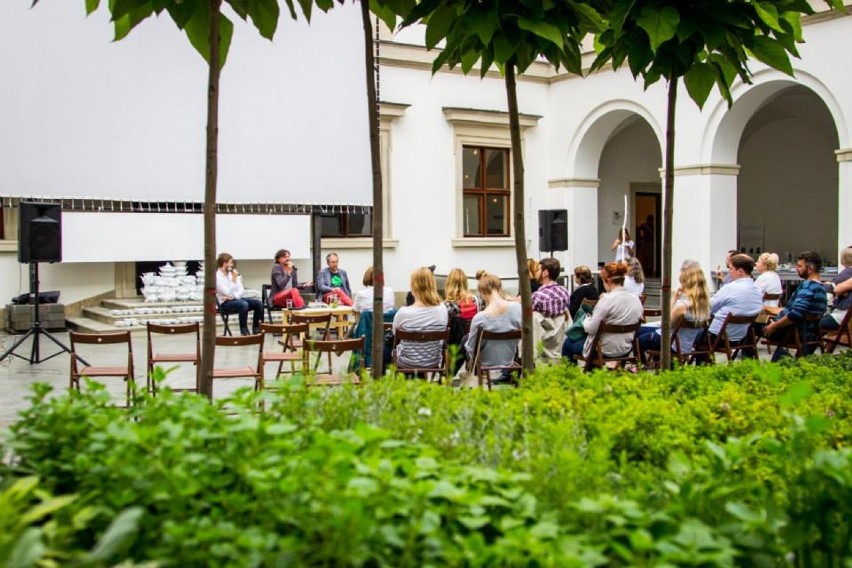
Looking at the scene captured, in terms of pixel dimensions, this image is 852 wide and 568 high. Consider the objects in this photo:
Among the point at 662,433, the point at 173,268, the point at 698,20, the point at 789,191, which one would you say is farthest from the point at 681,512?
the point at 789,191

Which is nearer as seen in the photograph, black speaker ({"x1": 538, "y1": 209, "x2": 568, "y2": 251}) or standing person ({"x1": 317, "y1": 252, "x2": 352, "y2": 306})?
standing person ({"x1": 317, "y1": 252, "x2": 352, "y2": 306})

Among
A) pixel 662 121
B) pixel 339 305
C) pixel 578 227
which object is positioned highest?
pixel 662 121

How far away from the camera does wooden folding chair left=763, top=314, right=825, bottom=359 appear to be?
884 centimetres

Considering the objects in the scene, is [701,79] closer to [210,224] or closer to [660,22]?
[660,22]

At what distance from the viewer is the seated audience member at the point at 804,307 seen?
8.80 meters

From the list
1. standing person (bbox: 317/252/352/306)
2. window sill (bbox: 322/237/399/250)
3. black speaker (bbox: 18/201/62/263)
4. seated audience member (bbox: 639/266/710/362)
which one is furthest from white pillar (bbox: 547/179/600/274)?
black speaker (bbox: 18/201/62/263)

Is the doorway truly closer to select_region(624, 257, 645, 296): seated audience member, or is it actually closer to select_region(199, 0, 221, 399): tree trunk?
select_region(624, 257, 645, 296): seated audience member

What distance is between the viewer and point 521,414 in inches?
128

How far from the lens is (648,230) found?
76.0ft

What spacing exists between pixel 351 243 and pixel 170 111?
4.42 meters

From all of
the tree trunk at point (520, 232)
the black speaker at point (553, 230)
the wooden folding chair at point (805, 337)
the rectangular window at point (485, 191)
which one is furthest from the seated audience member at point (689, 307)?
the rectangular window at point (485, 191)

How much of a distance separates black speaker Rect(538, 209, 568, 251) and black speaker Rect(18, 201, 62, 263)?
8314mm

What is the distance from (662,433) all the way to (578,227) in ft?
54.0

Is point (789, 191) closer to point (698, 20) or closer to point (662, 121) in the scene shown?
point (662, 121)
